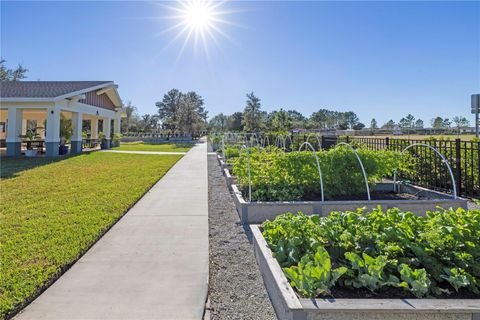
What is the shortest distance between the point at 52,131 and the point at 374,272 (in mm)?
17117

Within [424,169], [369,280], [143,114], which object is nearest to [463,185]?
[424,169]

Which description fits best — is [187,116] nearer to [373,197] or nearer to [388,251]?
[373,197]

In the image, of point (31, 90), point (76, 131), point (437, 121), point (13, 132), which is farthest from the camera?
point (437, 121)

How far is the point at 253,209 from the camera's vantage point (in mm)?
4625

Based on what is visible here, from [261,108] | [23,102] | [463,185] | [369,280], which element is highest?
[261,108]

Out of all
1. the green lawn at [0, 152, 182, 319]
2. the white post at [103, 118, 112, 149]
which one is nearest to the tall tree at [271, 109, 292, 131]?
the white post at [103, 118, 112, 149]

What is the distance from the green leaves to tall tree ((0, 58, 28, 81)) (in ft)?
173

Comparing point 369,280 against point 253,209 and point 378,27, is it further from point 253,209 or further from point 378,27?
point 378,27

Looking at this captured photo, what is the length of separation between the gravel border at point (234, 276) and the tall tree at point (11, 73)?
51163mm

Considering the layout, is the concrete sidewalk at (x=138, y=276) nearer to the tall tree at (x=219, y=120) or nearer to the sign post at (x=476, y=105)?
the sign post at (x=476, y=105)

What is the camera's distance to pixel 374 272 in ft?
6.57

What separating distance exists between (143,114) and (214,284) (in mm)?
68295

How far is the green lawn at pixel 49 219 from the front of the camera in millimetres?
2654

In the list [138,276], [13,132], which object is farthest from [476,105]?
[13,132]
